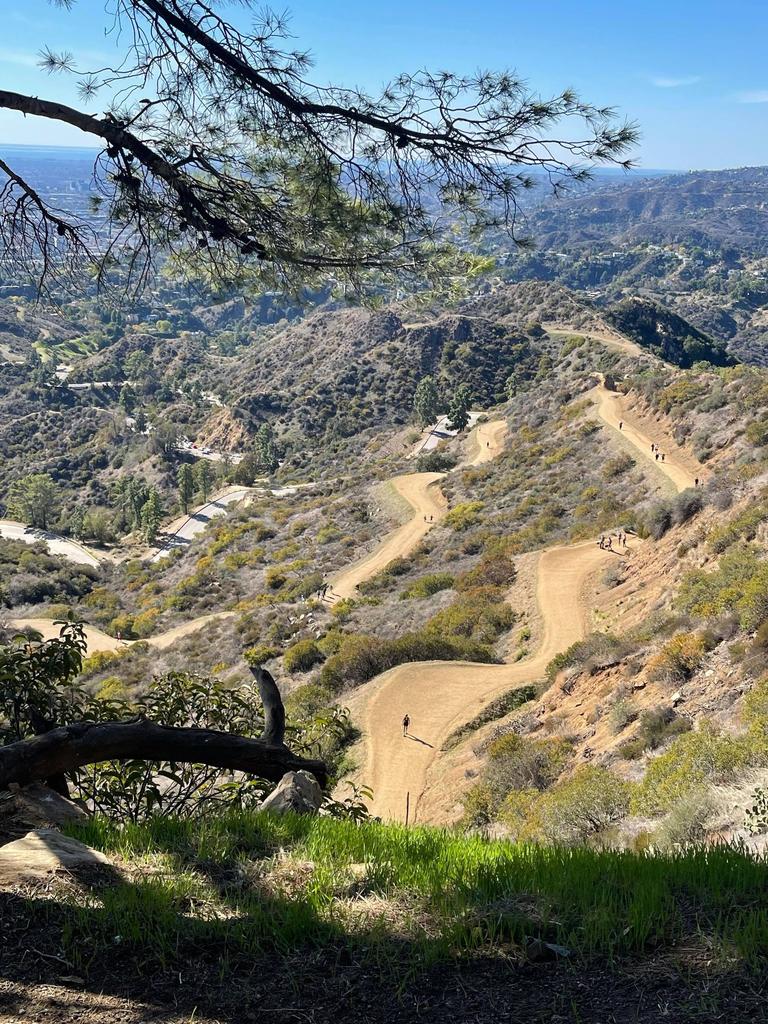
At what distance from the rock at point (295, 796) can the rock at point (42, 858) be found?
118 cm

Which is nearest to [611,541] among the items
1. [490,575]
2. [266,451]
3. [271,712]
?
[490,575]

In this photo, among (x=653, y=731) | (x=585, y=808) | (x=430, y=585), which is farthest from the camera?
(x=430, y=585)

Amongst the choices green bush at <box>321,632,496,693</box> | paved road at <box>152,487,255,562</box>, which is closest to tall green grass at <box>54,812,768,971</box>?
green bush at <box>321,632,496,693</box>

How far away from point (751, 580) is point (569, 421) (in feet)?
107

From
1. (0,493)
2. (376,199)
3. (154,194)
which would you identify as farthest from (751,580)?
Answer: (0,493)

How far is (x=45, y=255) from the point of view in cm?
629

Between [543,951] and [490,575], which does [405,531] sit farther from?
[543,951]

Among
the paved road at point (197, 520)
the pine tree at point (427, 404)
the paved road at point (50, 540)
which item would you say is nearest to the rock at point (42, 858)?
the paved road at point (197, 520)

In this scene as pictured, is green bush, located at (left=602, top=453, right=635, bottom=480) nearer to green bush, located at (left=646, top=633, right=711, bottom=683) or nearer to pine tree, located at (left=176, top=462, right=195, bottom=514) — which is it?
green bush, located at (left=646, top=633, right=711, bottom=683)

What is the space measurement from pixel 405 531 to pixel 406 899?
34363 millimetres

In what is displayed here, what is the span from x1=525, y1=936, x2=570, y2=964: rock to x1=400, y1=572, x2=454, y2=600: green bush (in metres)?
23.3

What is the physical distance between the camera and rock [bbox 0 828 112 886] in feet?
10.2

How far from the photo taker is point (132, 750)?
4.44 metres

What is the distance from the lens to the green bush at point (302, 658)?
21359 mm
